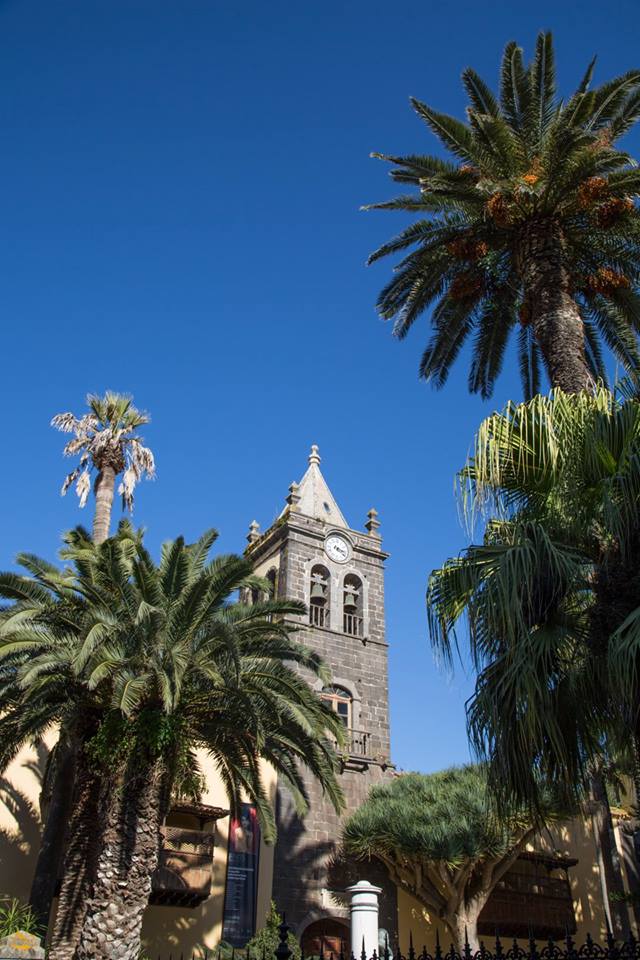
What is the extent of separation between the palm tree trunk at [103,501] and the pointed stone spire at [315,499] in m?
9.60

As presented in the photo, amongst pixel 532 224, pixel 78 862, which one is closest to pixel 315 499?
pixel 78 862

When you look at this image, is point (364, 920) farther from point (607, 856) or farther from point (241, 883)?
point (241, 883)

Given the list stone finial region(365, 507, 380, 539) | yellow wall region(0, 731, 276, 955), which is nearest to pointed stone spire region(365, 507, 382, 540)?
stone finial region(365, 507, 380, 539)

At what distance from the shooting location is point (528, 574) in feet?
25.9

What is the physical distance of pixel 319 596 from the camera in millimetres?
33406

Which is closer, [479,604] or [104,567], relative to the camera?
[479,604]

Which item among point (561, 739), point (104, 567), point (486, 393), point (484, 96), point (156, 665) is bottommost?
point (561, 739)

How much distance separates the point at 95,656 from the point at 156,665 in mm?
1107

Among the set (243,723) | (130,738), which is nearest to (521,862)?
(243,723)

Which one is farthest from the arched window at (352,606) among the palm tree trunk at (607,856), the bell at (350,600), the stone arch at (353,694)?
the palm tree trunk at (607,856)

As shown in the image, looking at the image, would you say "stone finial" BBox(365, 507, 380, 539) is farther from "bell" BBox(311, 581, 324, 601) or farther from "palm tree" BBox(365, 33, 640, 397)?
"palm tree" BBox(365, 33, 640, 397)

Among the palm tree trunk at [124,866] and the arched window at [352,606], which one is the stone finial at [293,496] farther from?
the palm tree trunk at [124,866]

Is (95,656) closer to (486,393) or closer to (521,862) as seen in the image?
(486,393)

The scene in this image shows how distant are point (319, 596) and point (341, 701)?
13.6 ft
